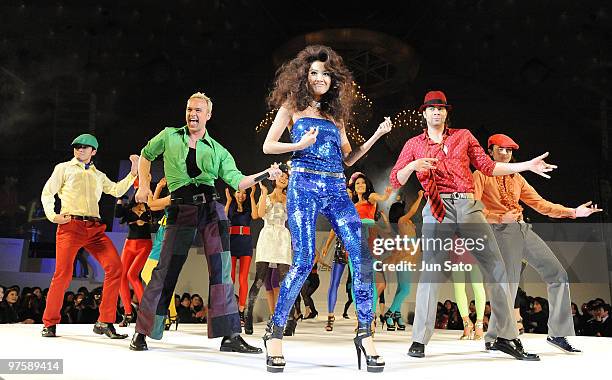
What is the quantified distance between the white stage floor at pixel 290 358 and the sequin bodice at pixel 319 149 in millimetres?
1149

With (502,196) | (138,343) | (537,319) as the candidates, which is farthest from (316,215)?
(537,319)

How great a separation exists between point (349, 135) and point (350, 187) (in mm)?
1809

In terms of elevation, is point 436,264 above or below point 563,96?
below

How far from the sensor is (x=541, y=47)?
7953 millimetres

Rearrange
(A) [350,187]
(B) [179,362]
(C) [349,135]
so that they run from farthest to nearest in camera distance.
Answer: (C) [349,135] → (A) [350,187] → (B) [179,362]

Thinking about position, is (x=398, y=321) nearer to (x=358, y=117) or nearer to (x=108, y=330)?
(x=358, y=117)

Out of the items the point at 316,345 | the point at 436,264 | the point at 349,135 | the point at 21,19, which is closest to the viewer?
the point at 436,264

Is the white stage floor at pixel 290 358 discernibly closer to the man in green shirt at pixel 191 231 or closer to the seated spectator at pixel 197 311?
the man in green shirt at pixel 191 231

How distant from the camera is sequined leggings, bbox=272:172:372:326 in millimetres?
3229

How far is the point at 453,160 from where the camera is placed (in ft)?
13.4

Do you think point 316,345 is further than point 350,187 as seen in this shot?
No

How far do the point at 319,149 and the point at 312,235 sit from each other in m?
0.49

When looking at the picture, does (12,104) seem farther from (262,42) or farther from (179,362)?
(179,362)

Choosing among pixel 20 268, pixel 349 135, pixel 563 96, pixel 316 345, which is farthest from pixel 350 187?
pixel 20 268
